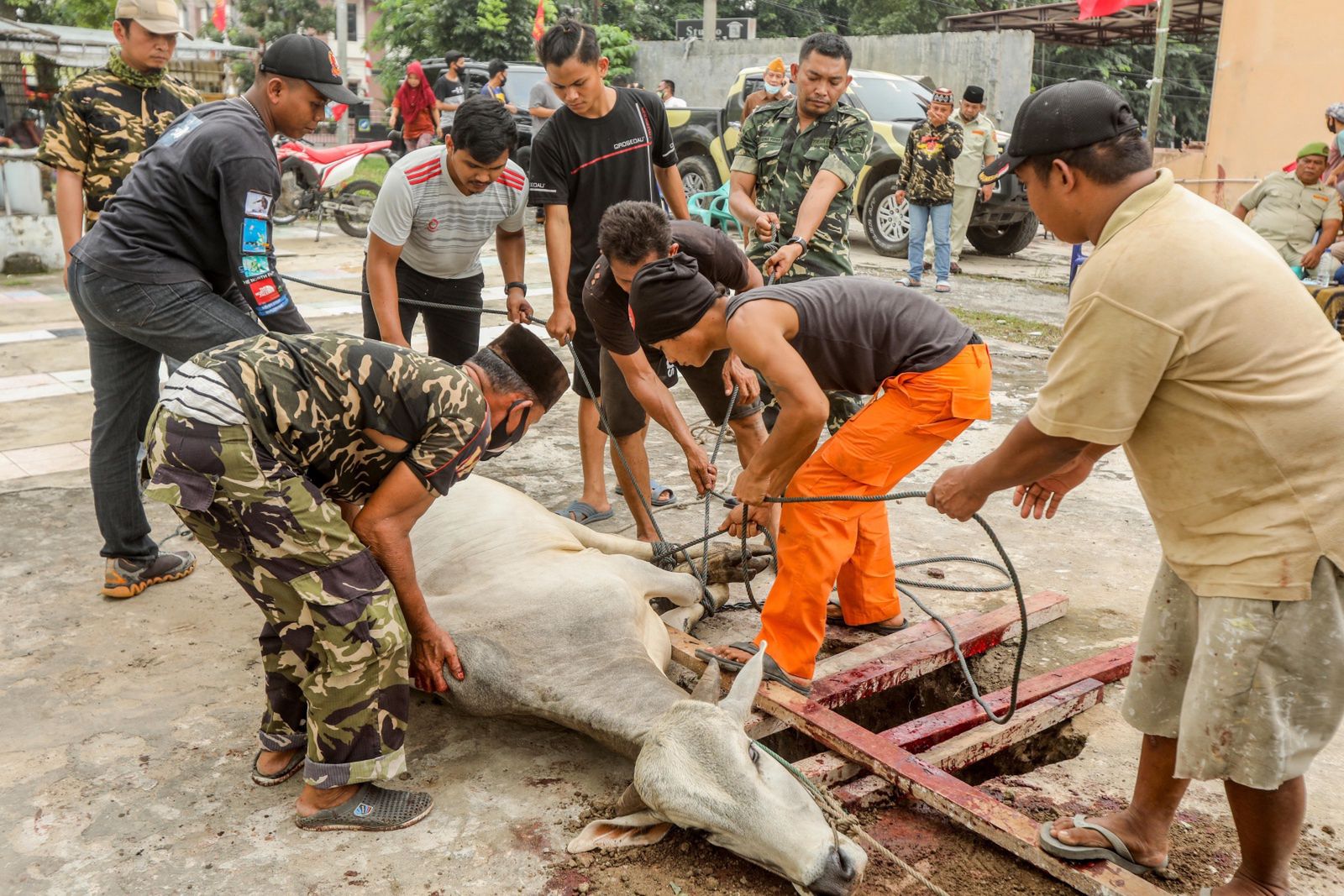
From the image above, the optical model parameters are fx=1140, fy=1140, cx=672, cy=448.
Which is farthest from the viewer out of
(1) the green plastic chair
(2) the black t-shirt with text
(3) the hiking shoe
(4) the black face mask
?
(1) the green plastic chair

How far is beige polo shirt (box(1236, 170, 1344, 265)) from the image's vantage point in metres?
9.32

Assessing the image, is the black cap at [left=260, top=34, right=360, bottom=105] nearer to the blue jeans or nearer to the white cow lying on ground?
the white cow lying on ground

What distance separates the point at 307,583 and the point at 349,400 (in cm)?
48

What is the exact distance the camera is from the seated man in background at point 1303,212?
927 centimetres

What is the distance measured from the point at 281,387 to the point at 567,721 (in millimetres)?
1252

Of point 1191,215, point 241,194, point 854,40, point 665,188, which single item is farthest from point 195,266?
point 854,40

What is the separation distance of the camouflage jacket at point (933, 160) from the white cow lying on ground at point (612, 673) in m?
7.37

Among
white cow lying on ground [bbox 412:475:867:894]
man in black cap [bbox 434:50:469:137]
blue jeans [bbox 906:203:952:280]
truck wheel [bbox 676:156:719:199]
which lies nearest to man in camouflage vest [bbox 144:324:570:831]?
white cow lying on ground [bbox 412:475:867:894]

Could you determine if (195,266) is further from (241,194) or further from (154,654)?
(154,654)

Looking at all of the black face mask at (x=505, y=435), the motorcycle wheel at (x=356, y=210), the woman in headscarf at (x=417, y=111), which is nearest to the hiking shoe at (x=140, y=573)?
the black face mask at (x=505, y=435)

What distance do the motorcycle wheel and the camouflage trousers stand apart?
11.7 meters

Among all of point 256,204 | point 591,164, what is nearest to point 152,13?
point 256,204

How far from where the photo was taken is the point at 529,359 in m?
3.31

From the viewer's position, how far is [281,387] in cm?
291
